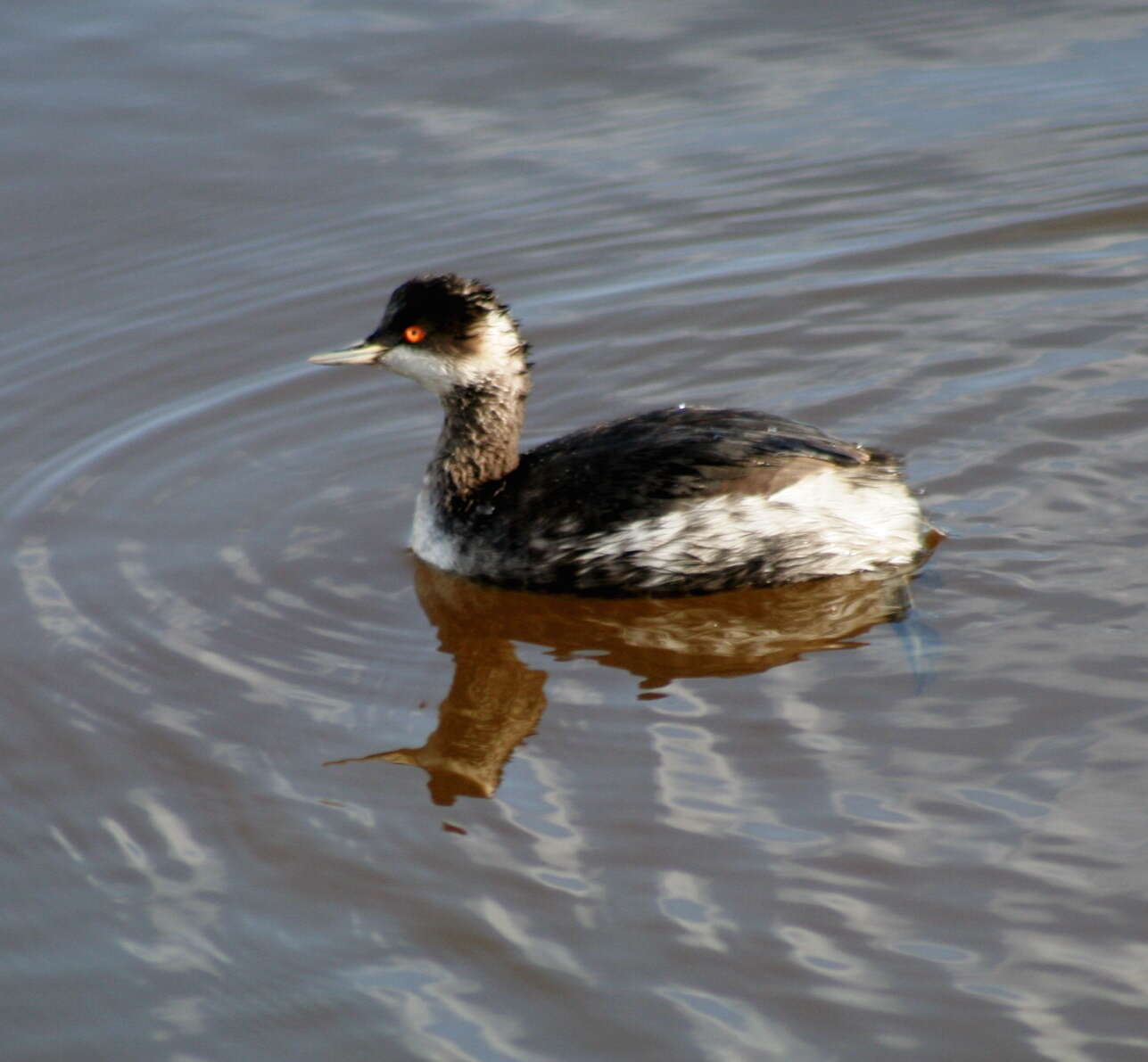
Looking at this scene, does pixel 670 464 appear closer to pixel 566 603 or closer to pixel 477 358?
pixel 566 603

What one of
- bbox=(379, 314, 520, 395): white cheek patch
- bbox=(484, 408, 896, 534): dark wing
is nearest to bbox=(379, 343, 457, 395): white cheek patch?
bbox=(379, 314, 520, 395): white cheek patch

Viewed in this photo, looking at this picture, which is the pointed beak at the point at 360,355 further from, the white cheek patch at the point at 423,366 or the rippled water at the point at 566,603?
the rippled water at the point at 566,603

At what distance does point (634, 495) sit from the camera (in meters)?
5.97

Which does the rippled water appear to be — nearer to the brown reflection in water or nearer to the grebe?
the brown reflection in water

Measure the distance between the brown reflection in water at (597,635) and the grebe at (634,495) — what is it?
2.4 inches

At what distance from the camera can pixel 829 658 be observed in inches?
221

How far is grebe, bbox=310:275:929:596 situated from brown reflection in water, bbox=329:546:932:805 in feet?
0.20

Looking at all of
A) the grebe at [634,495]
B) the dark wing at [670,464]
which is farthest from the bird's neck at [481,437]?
the dark wing at [670,464]

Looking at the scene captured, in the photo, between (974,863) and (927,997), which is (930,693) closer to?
(974,863)

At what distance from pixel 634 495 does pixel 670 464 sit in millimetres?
154

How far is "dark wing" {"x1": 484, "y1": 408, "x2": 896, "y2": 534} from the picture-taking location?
5934 millimetres

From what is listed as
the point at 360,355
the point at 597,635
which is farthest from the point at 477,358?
the point at 597,635

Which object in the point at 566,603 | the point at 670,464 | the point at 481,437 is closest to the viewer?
the point at 670,464

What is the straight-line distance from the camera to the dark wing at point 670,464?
5934 mm
